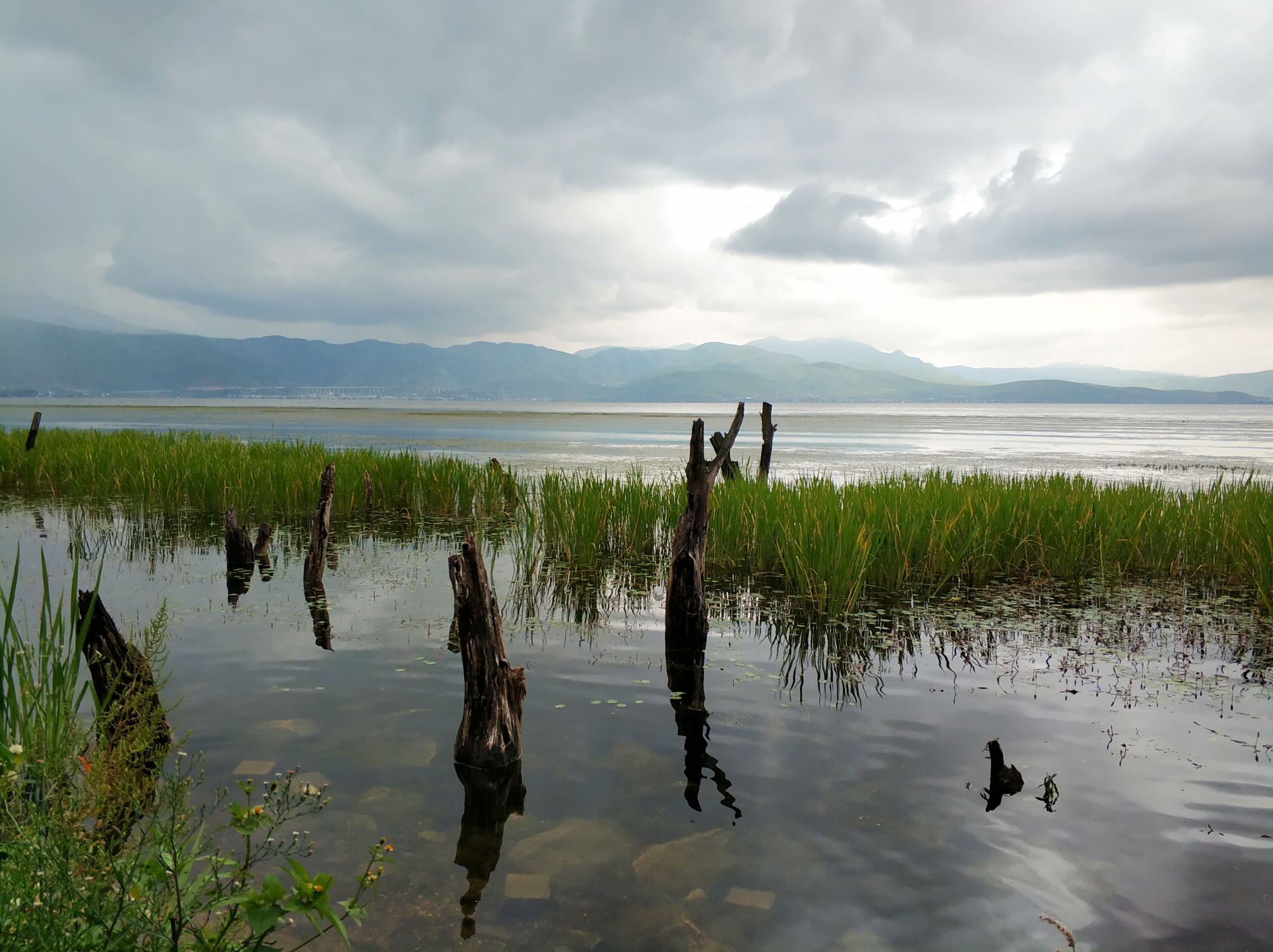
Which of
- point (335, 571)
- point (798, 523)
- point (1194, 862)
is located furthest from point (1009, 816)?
point (335, 571)

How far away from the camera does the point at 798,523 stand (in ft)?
30.1

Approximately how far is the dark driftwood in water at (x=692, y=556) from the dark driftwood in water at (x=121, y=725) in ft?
14.0

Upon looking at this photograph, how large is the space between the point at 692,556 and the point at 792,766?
2.80m

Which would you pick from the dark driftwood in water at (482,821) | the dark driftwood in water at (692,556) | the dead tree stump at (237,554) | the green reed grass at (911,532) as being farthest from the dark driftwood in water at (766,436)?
the dark driftwood in water at (482,821)

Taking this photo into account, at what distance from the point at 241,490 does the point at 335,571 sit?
571cm

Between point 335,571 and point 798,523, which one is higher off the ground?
point 798,523

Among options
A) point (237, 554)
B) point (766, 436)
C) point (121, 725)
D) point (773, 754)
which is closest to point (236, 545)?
point (237, 554)

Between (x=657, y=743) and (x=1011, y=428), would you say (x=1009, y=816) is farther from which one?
(x=1011, y=428)

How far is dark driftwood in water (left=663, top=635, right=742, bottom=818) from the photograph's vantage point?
178 inches

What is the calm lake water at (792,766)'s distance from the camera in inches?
135

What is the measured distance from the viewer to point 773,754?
4.95 meters

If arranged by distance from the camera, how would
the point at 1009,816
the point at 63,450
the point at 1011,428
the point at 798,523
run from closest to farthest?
1. the point at 1009,816
2. the point at 798,523
3. the point at 63,450
4. the point at 1011,428

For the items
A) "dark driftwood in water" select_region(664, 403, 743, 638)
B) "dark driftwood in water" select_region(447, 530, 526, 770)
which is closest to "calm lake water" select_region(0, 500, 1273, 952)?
"dark driftwood in water" select_region(447, 530, 526, 770)

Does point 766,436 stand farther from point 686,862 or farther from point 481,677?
point 686,862
